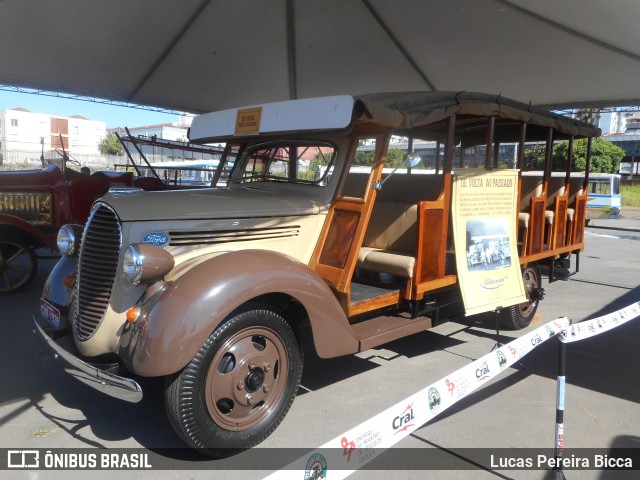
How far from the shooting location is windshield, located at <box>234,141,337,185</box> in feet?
13.3

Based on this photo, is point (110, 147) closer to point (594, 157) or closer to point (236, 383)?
point (594, 157)

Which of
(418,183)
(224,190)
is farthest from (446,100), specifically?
(224,190)

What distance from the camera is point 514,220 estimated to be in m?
4.71

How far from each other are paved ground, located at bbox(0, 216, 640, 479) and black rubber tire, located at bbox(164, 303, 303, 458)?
0.15 m

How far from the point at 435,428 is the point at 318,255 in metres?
1.45

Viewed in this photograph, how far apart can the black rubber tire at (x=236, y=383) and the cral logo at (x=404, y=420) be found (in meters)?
1.09

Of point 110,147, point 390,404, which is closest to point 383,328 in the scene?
point 390,404

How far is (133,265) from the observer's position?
2773mm

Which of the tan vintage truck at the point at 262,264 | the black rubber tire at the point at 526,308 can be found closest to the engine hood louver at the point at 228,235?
the tan vintage truck at the point at 262,264

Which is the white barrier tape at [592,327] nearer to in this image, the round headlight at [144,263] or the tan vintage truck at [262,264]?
the tan vintage truck at [262,264]

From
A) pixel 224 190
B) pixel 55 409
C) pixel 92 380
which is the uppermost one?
pixel 224 190

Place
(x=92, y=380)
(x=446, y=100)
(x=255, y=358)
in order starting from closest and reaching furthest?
(x=92, y=380) < (x=255, y=358) < (x=446, y=100)

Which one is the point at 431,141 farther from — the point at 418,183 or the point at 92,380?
the point at 92,380

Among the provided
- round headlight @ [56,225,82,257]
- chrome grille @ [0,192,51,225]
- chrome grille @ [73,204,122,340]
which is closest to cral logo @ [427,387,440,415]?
chrome grille @ [73,204,122,340]
